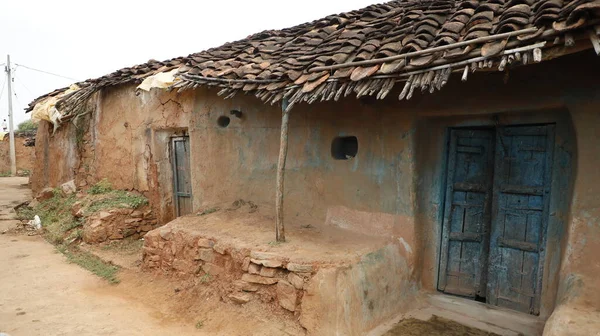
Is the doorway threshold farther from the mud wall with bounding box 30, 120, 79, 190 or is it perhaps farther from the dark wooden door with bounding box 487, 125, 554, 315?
the mud wall with bounding box 30, 120, 79, 190

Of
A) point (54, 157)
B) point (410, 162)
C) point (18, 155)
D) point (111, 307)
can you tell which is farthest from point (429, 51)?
point (18, 155)

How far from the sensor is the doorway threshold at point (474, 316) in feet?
13.6

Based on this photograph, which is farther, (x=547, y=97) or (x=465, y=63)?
(x=547, y=97)

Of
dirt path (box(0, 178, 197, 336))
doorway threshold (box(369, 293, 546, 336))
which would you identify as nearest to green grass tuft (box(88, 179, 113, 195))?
dirt path (box(0, 178, 197, 336))

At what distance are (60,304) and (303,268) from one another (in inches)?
138

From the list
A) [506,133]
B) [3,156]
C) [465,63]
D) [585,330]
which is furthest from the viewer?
[3,156]

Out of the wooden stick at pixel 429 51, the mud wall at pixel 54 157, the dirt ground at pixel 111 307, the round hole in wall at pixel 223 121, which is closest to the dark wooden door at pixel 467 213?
the wooden stick at pixel 429 51

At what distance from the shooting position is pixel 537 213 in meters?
4.32

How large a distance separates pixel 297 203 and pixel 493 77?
312 centimetres

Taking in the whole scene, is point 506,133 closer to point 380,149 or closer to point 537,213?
point 537,213

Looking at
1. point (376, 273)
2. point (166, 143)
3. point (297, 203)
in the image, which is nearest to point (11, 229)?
point (166, 143)

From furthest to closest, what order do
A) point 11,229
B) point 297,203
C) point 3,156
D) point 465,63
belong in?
point 3,156 → point 11,229 → point 297,203 → point 465,63

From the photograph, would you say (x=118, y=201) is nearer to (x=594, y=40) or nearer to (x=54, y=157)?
(x=54, y=157)

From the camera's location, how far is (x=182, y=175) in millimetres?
8188
